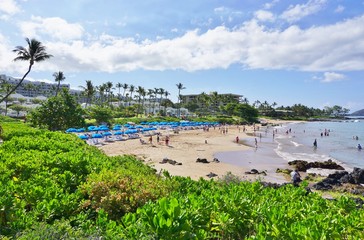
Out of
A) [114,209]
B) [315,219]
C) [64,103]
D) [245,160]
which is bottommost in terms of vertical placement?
[245,160]

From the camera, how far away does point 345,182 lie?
21281 millimetres

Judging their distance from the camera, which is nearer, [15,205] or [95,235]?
[95,235]

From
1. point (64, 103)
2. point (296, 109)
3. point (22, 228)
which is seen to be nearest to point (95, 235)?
point (22, 228)

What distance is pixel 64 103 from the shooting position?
91.0ft

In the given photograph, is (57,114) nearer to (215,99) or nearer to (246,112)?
(246,112)

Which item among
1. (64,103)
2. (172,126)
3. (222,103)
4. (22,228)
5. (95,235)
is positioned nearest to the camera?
(95,235)

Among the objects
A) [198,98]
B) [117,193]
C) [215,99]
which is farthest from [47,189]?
[198,98]

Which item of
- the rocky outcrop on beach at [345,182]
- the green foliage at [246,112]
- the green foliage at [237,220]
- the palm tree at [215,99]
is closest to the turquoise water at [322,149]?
the rocky outcrop on beach at [345,182]

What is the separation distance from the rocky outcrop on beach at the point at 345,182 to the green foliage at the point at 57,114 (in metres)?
20.9

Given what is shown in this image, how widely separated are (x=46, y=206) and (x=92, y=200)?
1.01 metres

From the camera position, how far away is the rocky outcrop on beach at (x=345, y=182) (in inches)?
754

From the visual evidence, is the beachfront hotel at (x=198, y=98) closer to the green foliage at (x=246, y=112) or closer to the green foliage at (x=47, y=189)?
the green foliage at (x=246, y=112)

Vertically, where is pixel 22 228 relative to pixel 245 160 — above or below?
above

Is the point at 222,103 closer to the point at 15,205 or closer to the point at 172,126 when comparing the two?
the point at 172,126
